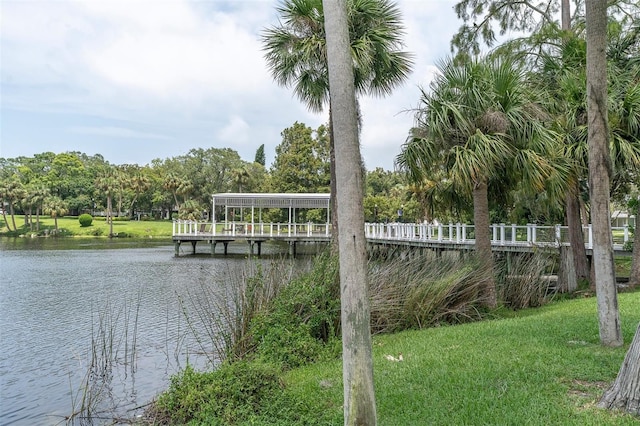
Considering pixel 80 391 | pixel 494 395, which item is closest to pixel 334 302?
pixel 494 395

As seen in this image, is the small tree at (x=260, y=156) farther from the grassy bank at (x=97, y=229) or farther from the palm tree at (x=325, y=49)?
the palm tree at (x=325, y=49)

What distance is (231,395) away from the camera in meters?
4.75

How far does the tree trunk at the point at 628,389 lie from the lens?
3.80 metres

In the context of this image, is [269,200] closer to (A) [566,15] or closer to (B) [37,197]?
(A) [566,15]

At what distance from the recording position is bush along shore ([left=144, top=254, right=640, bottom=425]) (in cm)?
417

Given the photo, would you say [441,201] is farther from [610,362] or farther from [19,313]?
[19,313]

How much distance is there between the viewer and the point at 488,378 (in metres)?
4.80

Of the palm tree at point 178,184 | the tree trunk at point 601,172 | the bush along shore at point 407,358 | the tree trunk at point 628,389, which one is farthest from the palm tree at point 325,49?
the palm tree at point 178,184

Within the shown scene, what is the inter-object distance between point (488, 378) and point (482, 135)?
5.48m

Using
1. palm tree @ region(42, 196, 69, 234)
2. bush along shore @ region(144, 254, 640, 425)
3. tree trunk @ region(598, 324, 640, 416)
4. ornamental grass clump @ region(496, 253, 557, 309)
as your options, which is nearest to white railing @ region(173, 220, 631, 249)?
ornamental grass clump @ region(496, 253, 557, 309)

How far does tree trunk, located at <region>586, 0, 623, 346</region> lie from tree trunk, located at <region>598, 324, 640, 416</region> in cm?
187

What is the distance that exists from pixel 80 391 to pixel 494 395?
5531mm

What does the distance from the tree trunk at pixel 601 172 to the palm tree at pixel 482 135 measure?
307 cm

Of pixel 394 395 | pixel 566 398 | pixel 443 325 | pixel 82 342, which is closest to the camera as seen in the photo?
pixel 566 398
